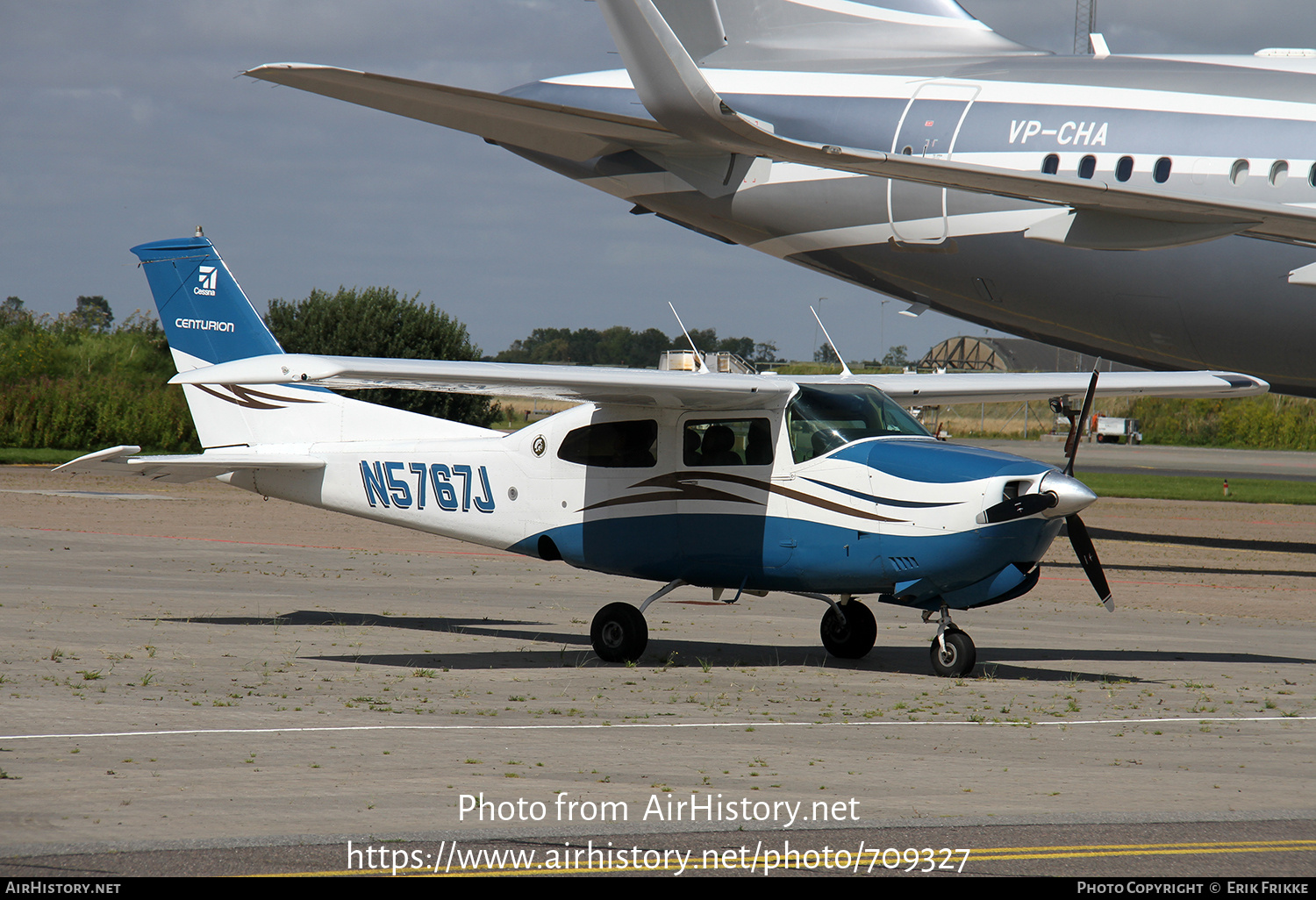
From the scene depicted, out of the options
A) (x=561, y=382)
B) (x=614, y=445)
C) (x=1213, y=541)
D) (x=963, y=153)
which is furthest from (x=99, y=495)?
(x=1213, y=541)

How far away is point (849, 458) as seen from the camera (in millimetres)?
10859

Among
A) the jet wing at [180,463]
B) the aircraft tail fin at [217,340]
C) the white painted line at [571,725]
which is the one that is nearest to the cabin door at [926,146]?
the aircraft tail fin at [217,340]

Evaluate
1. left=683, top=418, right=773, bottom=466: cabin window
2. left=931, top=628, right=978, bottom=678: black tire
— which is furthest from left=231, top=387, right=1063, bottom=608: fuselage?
left=931, top=628, right=978, bottom=678: black tire

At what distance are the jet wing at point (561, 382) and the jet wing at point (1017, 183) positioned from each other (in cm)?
203

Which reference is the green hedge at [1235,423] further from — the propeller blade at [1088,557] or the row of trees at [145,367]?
the propeller blade at [1088,557]

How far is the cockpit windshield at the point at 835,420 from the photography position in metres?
11.1

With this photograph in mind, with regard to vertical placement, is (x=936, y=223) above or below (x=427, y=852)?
above

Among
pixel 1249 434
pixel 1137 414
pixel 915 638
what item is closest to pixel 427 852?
pixel 915 638

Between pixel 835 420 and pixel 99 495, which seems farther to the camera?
pixel 99 495

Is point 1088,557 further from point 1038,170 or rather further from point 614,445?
point 1038,170

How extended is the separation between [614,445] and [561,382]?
126 cm

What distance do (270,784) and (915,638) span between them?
8.69 metres

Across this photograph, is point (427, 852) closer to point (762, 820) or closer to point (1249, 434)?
point (762, 820)

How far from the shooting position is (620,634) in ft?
38.1
